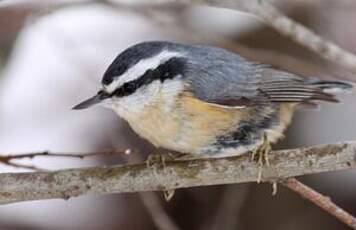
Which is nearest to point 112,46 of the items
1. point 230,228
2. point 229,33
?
point 229,33

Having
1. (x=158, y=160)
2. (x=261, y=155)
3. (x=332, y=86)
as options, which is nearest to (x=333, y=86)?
(x=332, y=86)

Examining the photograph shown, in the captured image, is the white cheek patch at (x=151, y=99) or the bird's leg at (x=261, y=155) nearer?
the bird's leg at (x=261, y=155)

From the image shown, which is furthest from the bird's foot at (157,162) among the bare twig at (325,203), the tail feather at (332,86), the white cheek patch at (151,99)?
the tail feather at (332,86)

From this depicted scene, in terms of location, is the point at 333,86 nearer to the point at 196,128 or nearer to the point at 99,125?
the point at 196,128

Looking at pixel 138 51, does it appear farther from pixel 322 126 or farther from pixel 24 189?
pixel 322 126

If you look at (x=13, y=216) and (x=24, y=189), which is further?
(x=13, y=216)

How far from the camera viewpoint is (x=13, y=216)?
11.3ft

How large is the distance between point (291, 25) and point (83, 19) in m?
1.51

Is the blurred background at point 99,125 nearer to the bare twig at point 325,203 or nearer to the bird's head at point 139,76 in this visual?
the bird's head at point 139,76

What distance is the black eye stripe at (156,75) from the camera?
1999 mm

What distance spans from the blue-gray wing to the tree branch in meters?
0.23

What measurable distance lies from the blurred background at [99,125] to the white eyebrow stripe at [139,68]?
1.15 m

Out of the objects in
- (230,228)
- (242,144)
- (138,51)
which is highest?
(138,51)

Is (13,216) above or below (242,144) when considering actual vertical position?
below
